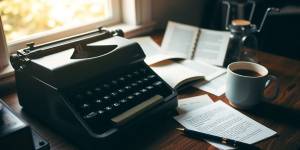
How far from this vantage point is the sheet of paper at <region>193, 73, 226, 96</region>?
41.8 inches

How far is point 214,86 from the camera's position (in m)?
1.09

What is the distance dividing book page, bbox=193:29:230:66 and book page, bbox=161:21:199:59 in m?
0.03

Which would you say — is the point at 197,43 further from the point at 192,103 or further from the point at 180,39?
the point at 192,103

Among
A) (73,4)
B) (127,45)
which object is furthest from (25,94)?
(73,4)

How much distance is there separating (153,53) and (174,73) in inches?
7.7

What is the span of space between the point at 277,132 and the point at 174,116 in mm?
264

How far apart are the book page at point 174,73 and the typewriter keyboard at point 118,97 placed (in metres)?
0.10

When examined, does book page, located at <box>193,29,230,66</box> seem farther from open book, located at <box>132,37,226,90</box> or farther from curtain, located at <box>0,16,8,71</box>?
curtain, located at <box>0,16,8,71</box>

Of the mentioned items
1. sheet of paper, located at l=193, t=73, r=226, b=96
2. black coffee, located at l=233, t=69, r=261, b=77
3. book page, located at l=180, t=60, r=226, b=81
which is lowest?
sheet of paper, located at l=193, t=73, r=226, b=96

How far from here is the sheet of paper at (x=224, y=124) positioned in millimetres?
Result: 841

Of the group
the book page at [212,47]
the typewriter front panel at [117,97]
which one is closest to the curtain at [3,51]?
the typewriter front panel at [117,97]

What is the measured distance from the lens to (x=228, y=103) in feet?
3.25

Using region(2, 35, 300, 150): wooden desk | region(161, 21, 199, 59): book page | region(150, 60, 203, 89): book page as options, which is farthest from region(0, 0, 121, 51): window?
region(2, 35, 300, 150): wooden desk

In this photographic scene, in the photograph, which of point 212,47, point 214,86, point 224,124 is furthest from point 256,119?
point 212,47
